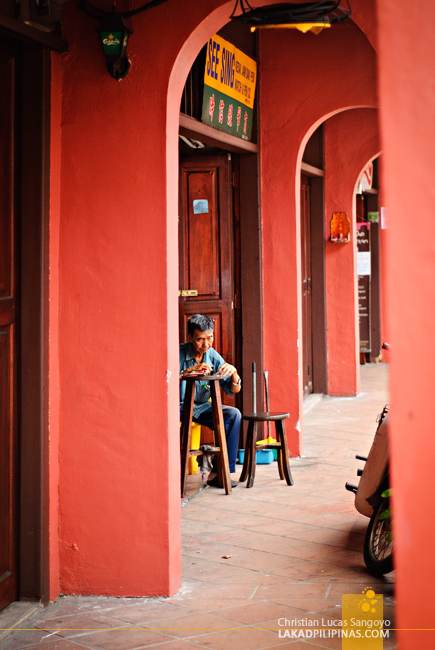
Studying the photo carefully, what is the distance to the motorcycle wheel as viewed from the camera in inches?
133

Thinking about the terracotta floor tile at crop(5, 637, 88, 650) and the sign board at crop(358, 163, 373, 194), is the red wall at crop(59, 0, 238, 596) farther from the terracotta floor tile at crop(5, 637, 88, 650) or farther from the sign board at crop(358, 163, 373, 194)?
the sign board at crop(358, 163, 373, 194)

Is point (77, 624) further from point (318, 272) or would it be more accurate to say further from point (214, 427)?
point (318, 272)

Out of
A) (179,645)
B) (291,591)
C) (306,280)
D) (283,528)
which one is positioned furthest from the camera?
(306,280)

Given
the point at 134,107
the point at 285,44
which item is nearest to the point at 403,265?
the point at 134,107

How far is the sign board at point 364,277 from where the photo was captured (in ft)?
38.4

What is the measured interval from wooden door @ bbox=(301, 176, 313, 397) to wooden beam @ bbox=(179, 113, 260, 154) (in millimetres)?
2700

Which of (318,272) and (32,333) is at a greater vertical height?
(318,272)

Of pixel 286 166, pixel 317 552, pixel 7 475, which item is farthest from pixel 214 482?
pixel 286 166

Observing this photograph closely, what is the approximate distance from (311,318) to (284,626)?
20.2ft

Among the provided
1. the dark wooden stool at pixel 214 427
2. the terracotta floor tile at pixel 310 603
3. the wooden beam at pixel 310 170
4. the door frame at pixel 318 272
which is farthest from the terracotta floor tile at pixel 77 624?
the door frame at pixel 318 272

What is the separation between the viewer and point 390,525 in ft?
11.3

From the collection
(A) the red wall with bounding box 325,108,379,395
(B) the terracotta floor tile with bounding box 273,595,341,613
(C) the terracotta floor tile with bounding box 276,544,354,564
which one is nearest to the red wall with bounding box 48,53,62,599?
(B) the terracotta floor tile with bounding box 273,595,341,613

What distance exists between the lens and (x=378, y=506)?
3.49 m

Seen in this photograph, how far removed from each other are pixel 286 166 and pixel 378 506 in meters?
3.41
